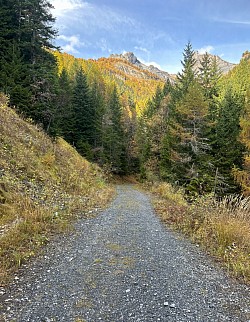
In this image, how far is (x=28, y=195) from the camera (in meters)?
7.70

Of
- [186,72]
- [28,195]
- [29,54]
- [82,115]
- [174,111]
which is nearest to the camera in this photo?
[28,195]

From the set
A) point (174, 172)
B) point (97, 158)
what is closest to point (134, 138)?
point (97, 158)

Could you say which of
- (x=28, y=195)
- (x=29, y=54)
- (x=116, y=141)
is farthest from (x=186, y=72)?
(x=28, y=195)

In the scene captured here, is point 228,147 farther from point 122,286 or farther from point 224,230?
point 122,286

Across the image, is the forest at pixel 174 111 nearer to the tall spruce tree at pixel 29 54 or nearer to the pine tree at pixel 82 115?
the tall spruce tree at pixel 29 54

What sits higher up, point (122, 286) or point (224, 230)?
point (224, 230)

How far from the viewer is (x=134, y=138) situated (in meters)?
48.6

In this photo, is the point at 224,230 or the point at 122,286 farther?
the point at 224,230

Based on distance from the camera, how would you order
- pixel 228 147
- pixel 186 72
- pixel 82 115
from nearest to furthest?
pixel 228 147 → pixel 186 72 → pixel 82 115

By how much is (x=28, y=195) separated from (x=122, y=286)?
15.8 feet

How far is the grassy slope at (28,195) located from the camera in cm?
505

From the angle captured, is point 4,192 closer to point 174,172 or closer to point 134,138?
point 174,172

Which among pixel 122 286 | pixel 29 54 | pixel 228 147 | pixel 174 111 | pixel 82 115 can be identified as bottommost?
pixel 122 286

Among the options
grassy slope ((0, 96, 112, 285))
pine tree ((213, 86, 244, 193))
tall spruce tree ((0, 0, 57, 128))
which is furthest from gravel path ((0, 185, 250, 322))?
pine tree ((213, 86, 244, 193))
